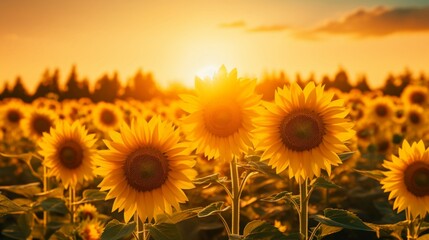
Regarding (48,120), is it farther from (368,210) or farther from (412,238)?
(412,238)

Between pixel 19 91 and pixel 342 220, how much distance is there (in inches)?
2275

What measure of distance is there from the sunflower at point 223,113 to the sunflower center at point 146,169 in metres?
0.27

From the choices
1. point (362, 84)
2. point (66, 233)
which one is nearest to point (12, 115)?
point (66, 233)

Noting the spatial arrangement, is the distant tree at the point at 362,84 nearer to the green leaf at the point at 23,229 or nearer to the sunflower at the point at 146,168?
the green leaf at the point at 23,229

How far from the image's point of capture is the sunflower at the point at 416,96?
13.9 m

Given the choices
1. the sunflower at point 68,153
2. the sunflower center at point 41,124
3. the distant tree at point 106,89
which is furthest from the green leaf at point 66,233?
the distant tree at point 106,89

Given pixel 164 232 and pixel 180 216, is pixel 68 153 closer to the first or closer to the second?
pixel 180 216

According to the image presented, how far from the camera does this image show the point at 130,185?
4.07 meters

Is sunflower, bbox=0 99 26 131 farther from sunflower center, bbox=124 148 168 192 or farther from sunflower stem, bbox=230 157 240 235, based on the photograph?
sunflower stem, bbox=230 157 240 235

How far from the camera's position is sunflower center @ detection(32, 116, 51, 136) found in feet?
33.9

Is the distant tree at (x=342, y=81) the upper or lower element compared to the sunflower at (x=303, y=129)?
upper

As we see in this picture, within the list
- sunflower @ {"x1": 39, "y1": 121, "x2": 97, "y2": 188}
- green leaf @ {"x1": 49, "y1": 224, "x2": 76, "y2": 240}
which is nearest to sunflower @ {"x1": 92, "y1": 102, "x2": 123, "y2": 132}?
sunflower @ {"x1": 39, "y1": 121, "x2": 97, "y2": 188}

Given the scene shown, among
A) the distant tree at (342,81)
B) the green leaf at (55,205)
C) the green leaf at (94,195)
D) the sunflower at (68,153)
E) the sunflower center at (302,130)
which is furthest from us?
the distant tree at (342,81)

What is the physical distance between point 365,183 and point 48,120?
4.99m
